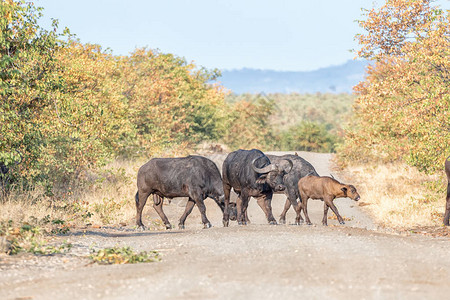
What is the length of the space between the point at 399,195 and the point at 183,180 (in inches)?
399

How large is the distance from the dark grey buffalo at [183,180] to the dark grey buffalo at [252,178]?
0.42m

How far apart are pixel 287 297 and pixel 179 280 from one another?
158 cm

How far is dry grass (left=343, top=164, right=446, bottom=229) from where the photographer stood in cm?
Result: 1914

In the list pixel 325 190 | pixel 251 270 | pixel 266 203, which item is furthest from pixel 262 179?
pixel 251 270

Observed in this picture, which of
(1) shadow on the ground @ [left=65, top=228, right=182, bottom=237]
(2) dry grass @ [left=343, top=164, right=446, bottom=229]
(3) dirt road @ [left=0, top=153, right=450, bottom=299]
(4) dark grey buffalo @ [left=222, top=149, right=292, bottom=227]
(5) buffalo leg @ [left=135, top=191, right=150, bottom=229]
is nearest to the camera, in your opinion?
(3) dirt road @ [left=0, top=153, right=450, bottom=299]

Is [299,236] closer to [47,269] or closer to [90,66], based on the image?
[47,269]

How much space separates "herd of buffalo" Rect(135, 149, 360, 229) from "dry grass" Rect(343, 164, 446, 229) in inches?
115

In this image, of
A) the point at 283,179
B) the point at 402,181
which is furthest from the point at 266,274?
the point at 402,181

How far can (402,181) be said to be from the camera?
92.0 feet

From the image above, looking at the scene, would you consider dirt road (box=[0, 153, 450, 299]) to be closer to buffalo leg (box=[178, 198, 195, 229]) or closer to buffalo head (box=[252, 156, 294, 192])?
buffalo head (box=[252, 156, 294, 192])

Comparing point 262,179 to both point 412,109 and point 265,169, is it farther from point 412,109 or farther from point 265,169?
point 412,109

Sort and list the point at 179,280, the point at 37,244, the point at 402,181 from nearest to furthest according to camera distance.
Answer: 1. the point at 179,280
2. the point at 37,244
3. the point at 402,181

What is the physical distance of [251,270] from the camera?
8797 mm

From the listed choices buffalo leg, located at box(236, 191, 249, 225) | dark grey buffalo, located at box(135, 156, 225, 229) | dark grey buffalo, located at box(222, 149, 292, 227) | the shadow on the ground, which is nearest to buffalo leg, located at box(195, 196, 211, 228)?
dark grey buffalo, located at box(135, 156, 225, 229)
